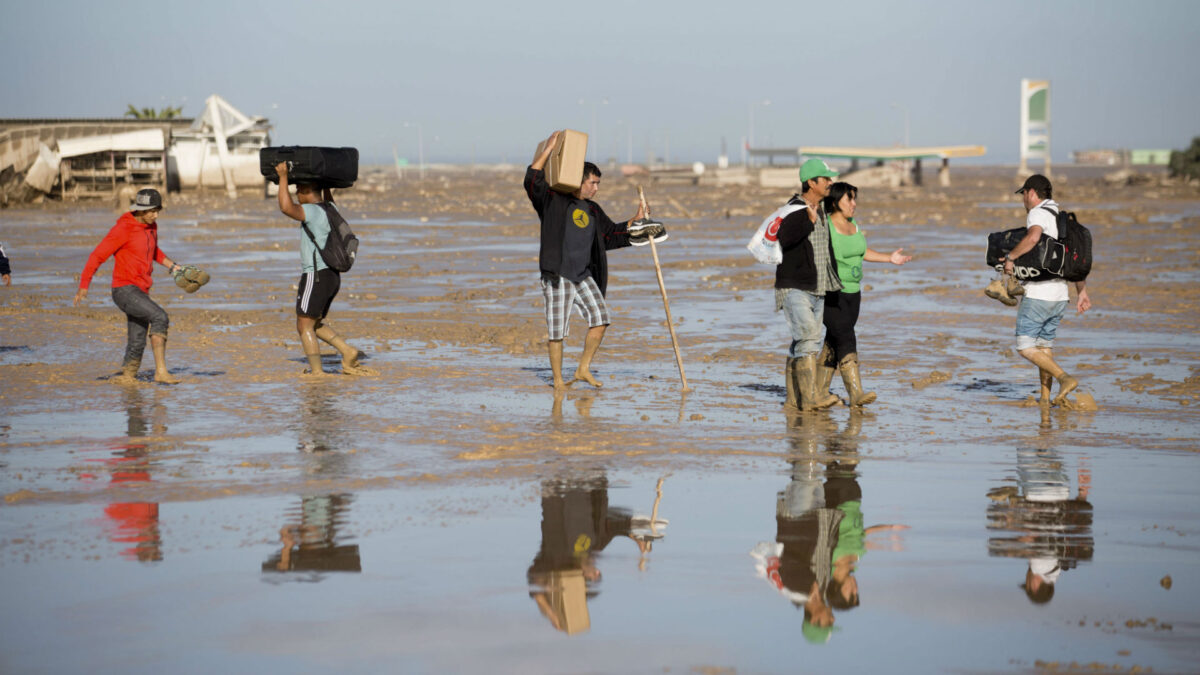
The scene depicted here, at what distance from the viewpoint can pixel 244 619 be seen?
521 cm

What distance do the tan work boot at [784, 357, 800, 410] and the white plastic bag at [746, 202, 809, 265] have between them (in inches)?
31.1

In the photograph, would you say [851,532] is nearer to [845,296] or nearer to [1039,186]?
[845,296]

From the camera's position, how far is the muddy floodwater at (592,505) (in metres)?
5.01

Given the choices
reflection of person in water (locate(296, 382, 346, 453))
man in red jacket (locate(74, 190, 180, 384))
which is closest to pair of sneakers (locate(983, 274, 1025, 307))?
reflection of person in water (locate(296, 382, 346, 453))

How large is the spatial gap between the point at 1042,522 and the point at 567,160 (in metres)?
4.71

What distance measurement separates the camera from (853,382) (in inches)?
395

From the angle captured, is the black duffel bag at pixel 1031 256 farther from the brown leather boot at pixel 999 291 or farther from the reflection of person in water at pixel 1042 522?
the reflection of person in water at pixel 1042 522

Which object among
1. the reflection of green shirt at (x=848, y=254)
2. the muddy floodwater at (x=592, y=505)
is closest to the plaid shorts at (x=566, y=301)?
the muddy floodwater at (x=592, y=505)

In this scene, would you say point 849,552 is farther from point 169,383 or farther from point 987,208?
point 987,208

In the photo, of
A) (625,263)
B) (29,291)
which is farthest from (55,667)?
(625,263)

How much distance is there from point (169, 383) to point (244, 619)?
20.9 ft

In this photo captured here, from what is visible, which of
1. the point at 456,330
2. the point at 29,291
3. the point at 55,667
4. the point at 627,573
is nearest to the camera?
the point at 55,667

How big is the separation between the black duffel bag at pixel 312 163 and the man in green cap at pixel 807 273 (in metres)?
3.35

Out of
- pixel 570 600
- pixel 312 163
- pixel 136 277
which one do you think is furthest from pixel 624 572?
pixel 136 277
